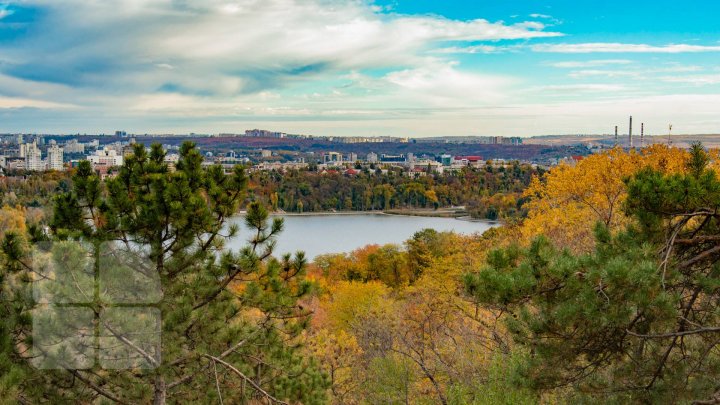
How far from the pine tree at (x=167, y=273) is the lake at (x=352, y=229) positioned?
30.1 meters

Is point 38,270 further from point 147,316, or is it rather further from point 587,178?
point 587,178

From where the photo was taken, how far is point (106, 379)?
15.8 ft

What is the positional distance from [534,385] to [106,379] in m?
3.17

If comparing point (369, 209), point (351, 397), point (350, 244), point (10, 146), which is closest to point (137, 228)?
point (351, 397)

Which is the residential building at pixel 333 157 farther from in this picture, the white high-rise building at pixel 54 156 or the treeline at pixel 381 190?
the treeline at pixel 381 190

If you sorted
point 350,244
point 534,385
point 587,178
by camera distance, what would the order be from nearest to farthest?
point 534,385 < point 587,178 < point 350,244

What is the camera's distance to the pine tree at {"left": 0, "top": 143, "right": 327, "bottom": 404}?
14.6 ft

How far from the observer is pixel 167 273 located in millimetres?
4879

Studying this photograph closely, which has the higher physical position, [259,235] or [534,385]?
[259,235]

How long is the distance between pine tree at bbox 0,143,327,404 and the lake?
30.1 metres

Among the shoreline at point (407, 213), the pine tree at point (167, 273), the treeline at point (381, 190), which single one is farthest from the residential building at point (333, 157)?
the pine tree at point (167, 273)

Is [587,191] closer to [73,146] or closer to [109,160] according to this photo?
[109,160]

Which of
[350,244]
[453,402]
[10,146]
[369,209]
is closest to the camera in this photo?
[453,402]

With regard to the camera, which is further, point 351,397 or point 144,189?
point 351,397
